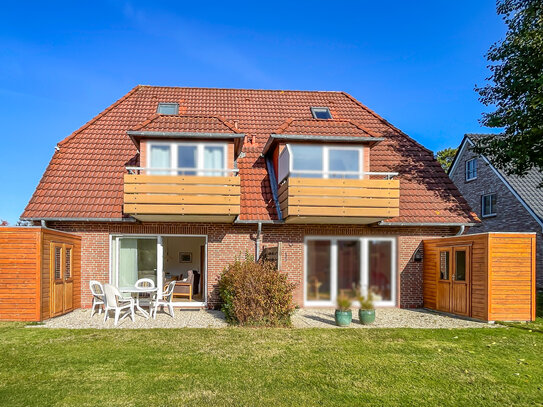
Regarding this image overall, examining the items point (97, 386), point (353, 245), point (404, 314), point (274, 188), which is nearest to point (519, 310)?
point (404, 314)

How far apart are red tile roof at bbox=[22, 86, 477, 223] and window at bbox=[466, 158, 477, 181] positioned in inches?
470

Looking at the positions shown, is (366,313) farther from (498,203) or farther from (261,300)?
(498,203)

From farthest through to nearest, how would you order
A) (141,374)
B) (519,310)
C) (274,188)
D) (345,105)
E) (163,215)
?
(345,105) < (274,188) < (163,215) < (519,310) < (141,374)

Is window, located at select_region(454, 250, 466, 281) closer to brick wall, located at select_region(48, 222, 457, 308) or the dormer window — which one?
brick wall, located at select_region(48, 222, 457, 308)

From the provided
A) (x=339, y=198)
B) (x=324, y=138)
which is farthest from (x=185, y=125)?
(x=339, y=198)

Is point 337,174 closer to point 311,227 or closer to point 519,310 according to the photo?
point 311,227

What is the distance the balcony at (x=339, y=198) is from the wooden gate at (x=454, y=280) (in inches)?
80.9

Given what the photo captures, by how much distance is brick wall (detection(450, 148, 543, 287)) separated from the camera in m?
21.8

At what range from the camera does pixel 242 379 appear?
21.9 feet

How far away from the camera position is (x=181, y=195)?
491 inches

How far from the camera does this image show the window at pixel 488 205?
2486cm

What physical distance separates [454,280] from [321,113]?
8163mm

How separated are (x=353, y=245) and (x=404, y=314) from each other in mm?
2640

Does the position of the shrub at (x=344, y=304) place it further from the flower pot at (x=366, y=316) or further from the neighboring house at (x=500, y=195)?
the neighboring house at (x=500, y=195)
